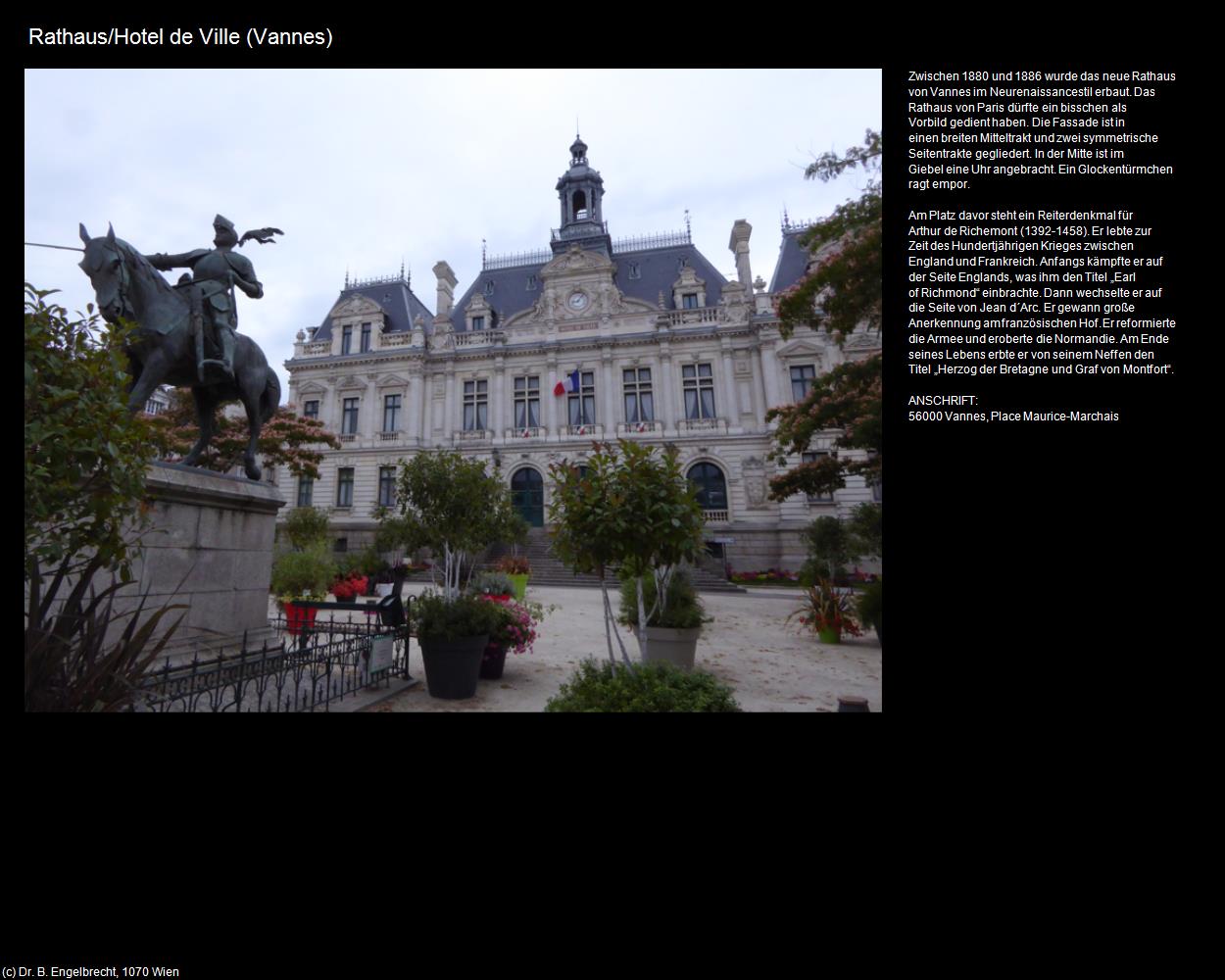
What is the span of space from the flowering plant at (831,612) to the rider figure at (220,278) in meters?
9.71

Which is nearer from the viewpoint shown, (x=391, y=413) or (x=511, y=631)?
(x=511, y=631)

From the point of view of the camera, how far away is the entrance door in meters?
27.1

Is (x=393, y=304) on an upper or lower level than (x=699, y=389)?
upper

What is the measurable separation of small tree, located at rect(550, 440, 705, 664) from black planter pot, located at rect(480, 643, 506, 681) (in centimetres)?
185

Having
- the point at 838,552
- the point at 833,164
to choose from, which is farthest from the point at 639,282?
the point at 833,164

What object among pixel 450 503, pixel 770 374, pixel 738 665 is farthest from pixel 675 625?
pixel 770 374

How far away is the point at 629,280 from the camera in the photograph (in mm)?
32000

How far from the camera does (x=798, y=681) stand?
6.80 meters

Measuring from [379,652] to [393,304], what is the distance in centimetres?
3367

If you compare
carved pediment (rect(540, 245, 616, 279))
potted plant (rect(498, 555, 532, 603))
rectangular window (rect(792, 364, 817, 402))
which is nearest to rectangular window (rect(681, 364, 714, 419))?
rectangular window (rect(792, 364, 817, 402))

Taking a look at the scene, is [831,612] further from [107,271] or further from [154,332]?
[107,271]

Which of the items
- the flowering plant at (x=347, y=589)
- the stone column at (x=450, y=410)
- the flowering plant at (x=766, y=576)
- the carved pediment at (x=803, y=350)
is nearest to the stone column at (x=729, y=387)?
the carved pediment at (x=803, y=350)

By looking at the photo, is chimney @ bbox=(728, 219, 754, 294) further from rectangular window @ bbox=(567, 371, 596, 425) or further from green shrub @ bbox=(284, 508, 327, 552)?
green shrub @ bbox=(284, 508, 327, 552)

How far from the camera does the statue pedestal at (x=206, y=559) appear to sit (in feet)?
16.6
